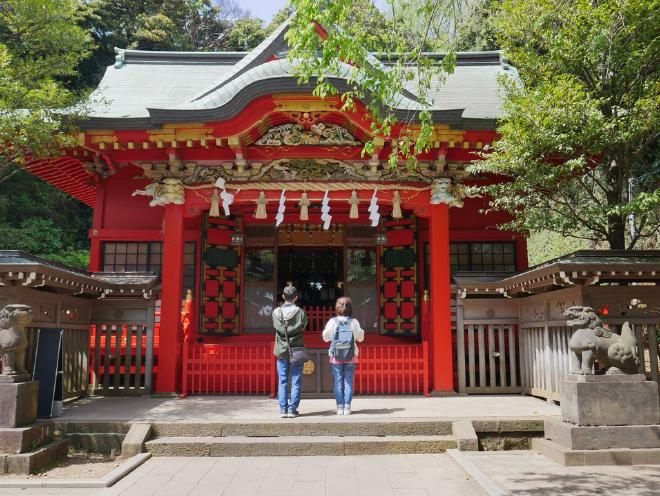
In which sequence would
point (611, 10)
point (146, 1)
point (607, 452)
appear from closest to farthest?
point (607, 452) → point (611, 10) → point (146, 1)

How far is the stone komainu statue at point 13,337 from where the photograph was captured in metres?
5.79

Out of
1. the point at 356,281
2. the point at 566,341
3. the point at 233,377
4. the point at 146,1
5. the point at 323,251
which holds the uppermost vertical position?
the point at 146,1

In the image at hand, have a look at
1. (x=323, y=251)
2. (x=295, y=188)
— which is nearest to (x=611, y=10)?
(x=295, y=188)

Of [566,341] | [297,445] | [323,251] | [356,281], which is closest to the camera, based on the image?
[297,445]

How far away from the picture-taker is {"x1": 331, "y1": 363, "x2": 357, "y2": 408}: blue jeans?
23.1ft

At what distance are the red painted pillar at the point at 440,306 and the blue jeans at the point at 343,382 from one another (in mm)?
2381

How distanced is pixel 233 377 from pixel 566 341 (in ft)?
17.3

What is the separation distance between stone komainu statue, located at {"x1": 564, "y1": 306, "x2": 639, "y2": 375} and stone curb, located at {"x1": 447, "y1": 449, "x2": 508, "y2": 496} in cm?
166

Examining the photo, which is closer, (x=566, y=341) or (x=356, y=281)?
(x=566, y=341)

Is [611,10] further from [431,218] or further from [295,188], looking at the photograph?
[295,188]

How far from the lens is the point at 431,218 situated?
9.47 meters

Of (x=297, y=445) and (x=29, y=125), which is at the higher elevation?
(x=29, y=125)

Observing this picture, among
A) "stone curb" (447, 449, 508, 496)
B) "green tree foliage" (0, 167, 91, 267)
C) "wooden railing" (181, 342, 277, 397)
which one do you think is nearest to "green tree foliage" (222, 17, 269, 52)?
"green tree foliage" (0, 167, 91, 267)

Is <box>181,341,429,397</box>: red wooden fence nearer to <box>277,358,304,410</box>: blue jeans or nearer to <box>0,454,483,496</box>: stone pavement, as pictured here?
<box>277,358,304,410</box>: blue jeans
